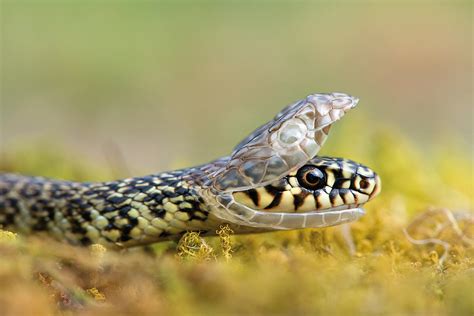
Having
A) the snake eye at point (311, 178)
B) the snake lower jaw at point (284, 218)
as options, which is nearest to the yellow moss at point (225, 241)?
the snake lower jaw at point (284, 218)

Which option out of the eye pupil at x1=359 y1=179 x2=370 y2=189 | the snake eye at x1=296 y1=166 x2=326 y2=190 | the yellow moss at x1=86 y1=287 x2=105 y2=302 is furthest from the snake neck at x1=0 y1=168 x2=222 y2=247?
the yellow moss at x1=86 y1=287 x2=105 y2=302

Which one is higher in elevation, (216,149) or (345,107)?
(345,107)

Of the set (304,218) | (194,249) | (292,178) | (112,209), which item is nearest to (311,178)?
(292,178)

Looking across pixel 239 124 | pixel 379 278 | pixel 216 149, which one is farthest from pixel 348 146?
pixel 239 124

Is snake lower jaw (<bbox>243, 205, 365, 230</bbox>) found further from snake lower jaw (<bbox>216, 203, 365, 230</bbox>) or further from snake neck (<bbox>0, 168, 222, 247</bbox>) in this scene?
snake neck (<bbox>0, 168, 222, 247</bbox>)

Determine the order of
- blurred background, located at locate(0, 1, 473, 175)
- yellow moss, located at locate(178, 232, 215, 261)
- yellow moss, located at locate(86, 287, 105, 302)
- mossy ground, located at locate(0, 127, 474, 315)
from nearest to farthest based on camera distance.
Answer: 1. mossy ground, located at locate(0, 127, 474, 315)
2. yellow moss, located at locate(86, 287, 105, 302)
3. yellow moss, located at locate(178, 232, 215, 261)
4. blurred background, located at locate(0, 1, 473, 175)

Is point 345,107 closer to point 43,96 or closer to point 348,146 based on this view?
point 348,146
